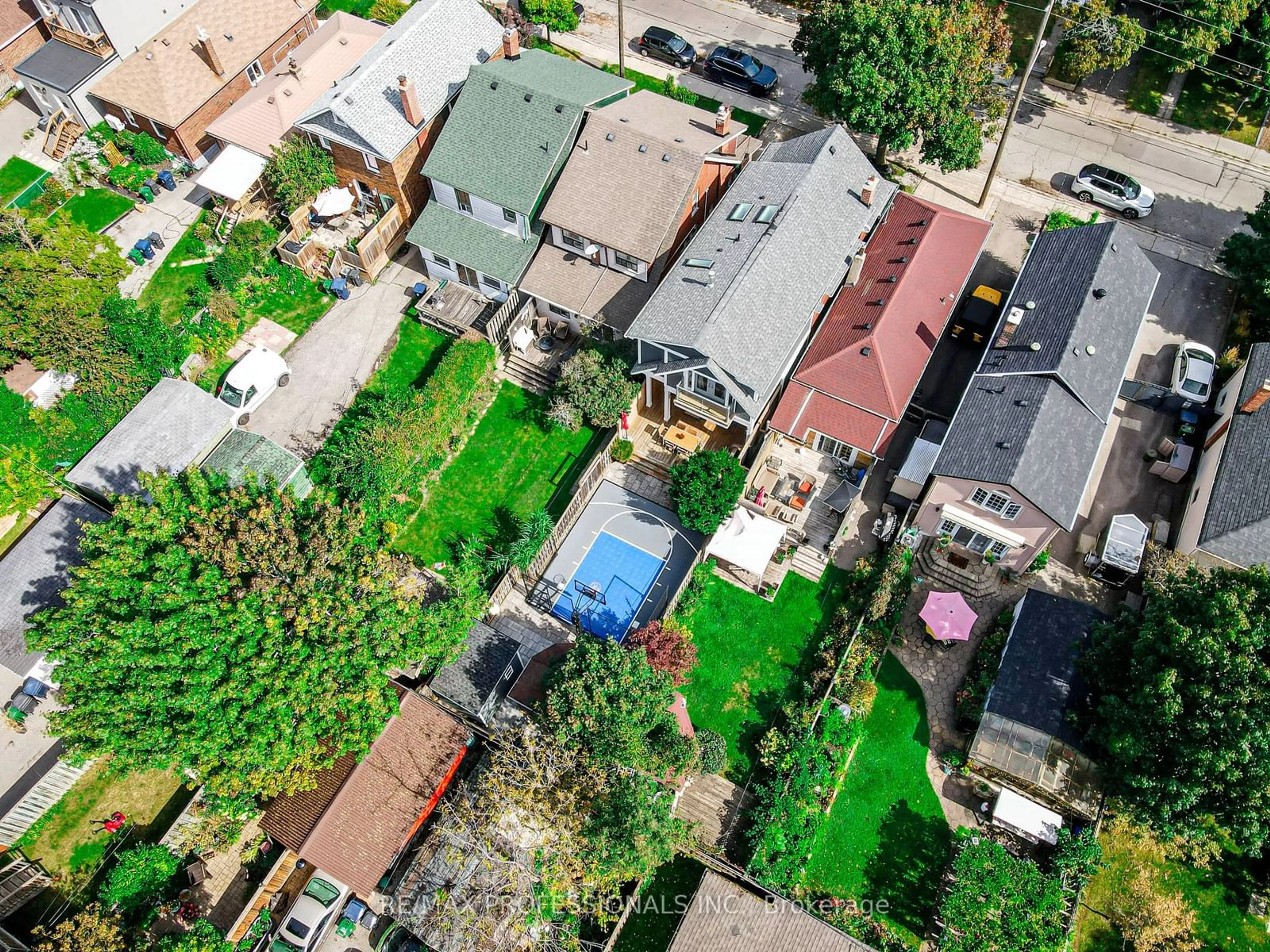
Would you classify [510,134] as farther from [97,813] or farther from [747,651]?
[97,813]

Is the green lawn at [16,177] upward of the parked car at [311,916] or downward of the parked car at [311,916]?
upward

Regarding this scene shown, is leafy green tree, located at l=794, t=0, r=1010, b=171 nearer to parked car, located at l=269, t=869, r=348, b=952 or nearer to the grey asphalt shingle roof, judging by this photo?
the grey asphalt shingle roof

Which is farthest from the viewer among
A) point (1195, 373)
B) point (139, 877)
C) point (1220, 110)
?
point (1220, 110)

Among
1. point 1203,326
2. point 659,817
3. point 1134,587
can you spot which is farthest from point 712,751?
point 1203,326

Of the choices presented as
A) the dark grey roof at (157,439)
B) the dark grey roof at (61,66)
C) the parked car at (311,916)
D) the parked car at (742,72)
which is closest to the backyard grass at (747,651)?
the parked car at (311,916)

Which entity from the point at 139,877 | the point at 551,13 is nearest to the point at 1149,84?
the point at 551,13

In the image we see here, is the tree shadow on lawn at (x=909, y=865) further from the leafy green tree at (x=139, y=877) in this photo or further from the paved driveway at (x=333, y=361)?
the paved driveway at (x=333, y=361)
